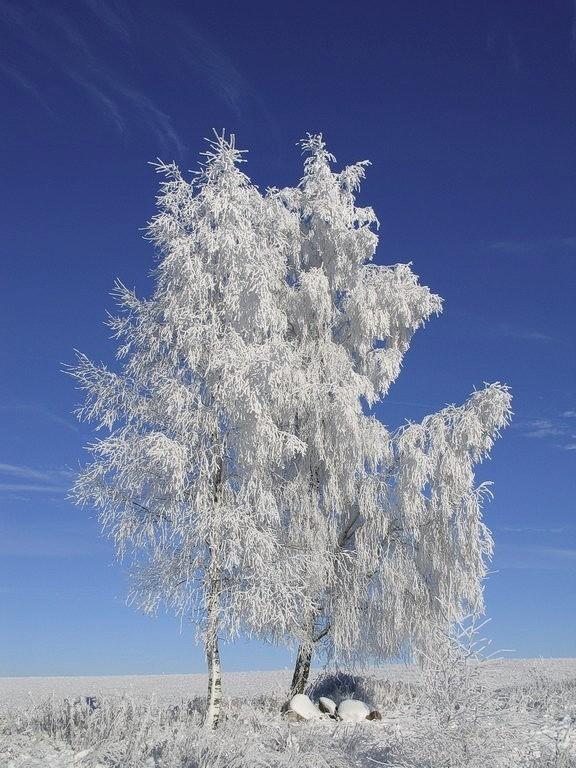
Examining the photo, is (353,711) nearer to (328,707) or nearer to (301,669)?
(328,707)

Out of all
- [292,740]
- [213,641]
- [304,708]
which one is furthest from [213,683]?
[292,740]

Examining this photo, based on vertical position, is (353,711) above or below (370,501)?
below

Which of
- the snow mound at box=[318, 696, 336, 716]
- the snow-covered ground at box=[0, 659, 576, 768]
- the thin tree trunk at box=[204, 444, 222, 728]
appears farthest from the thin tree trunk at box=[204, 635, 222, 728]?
the snow mound at box=[318, 696, 336, 716]

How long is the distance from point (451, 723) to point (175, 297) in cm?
822

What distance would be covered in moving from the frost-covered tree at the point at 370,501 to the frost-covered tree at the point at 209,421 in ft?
4.14

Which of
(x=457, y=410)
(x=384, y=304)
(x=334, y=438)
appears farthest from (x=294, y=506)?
(x=384, y=304)

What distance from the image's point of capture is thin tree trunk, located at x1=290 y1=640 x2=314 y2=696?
14008 millimetres

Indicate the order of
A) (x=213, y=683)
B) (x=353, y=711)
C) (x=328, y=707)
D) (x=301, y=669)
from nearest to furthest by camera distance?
(x=213, y=683), (x=353, y=711), (x=328, y=707), (x=301, y=669)

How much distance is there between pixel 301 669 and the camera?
46.5 ft

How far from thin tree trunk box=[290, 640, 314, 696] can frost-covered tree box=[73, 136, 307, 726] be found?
1.26m

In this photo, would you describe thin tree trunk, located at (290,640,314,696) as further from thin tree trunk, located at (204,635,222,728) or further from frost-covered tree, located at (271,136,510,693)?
thin tree trunk, located at (204,635,222,728)

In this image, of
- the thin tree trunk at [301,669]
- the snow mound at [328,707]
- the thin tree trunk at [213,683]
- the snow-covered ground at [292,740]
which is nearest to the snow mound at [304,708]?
the snow mound at [328,707]

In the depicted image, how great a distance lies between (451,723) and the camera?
694cm

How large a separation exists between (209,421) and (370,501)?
4.03 metres
